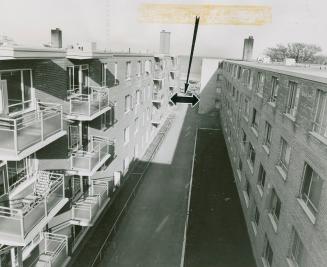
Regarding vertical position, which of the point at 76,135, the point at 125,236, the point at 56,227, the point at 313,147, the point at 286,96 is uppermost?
the point at 286,96

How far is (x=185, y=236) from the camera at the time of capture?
19.9 metres

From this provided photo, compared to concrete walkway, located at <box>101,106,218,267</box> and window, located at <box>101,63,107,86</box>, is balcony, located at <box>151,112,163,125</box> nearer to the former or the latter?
concrete walkway, located at <box>101,106,218,267</box>

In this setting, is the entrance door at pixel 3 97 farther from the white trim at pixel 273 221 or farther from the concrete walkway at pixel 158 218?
the white trim at pixel 273 221

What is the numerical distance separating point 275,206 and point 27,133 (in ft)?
37.7

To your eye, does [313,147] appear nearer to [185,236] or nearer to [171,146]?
[185,236]

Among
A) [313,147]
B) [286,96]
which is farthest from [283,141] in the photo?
[313,147]

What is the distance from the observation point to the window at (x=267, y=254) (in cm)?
1513

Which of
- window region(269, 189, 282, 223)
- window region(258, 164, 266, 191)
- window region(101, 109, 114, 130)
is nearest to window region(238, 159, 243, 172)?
window region(258, 164, 266, 191)

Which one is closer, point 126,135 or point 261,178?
point 261,178

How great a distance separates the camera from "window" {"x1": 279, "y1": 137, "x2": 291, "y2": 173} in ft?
46.5

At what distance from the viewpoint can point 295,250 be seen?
12.0 metres

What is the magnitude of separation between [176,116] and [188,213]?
1244 inches

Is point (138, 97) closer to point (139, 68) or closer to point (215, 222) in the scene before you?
point (139, 68)

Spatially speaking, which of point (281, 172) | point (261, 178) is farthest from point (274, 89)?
point (281, 172)
